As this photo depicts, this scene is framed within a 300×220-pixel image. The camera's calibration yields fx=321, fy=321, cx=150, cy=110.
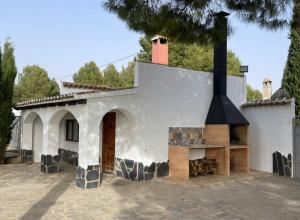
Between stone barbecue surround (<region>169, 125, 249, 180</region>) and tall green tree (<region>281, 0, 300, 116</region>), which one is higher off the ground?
tall green tree (<region>281, 0, 300, 116</region>)

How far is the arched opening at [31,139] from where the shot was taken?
15.1 meters

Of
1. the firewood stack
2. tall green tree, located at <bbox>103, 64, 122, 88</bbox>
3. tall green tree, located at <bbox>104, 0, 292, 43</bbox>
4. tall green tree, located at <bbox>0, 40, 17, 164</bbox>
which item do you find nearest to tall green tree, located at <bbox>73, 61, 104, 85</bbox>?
tall green tree, located at <bbox>103, 64, 122, 88</bbox>

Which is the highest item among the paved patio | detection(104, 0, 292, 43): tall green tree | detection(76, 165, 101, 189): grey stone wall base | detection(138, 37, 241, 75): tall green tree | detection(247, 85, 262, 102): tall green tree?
detection(138, 37, 241, 75): tall green tree

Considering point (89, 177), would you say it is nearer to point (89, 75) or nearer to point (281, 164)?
point (281, 164)

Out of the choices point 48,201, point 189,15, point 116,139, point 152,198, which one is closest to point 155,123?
point 116,139

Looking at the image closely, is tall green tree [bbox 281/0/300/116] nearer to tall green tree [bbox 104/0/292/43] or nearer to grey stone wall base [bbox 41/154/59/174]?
tall green tree [bbox 104/0/292/43]

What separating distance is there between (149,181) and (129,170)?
2.69 feet

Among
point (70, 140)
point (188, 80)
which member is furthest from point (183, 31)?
point (70, 140)

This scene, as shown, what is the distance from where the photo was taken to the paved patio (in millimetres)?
7102

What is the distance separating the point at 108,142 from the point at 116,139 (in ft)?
2.73

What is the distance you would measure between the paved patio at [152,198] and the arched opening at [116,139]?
3.28 feet

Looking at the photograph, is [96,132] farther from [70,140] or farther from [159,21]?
[70,140]

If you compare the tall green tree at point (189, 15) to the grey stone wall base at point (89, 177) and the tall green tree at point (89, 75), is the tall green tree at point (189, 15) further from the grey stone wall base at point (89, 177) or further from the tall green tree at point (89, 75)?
the tall green tree at point (89, 75)

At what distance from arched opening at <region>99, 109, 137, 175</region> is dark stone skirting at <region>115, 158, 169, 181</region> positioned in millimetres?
179
